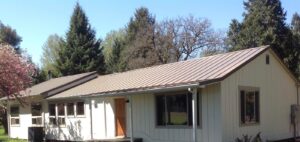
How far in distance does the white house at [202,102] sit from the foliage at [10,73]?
3.20m

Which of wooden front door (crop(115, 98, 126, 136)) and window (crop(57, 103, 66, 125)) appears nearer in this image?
wooden front door (crop(115, 98, 126, 136))

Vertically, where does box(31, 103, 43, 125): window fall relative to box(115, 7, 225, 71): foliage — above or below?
below

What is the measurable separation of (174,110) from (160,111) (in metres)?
0.88

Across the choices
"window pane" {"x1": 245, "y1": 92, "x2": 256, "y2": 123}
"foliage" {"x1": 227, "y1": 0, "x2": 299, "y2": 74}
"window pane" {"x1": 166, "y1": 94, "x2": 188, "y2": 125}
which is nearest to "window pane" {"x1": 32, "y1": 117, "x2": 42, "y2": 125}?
"window pane" {"x1": 166, "y1": 94, "x2": 188, "y2": 125}

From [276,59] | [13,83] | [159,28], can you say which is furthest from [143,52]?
[276,59]

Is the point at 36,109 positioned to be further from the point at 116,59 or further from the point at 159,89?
the point at 116,59

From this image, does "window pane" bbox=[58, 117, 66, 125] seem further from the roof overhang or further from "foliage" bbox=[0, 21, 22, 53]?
"foliage" bbox=[0, 21, 22, 53]

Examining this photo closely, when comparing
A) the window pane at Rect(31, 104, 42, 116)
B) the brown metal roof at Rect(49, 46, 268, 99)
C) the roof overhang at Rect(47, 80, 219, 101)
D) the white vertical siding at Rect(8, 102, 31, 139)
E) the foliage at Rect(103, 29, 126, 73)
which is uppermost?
the foliage at Rect(103, 29, 126, 73)

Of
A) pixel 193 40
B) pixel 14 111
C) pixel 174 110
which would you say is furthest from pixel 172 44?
pixel 174 110

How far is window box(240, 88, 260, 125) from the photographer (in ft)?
56.8

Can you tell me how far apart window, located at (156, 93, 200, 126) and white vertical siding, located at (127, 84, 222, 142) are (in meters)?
0.25

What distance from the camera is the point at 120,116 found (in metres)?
22.0

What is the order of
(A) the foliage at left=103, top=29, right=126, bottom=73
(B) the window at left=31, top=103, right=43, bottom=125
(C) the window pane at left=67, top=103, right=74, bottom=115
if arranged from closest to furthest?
(C) the window pane at left=67, top=103, right=74, bottom=115
(B) the window at left=31, top=103, right=43, bottom=125
(A) the foliage at left=103, top=29, right=126, bottom=73

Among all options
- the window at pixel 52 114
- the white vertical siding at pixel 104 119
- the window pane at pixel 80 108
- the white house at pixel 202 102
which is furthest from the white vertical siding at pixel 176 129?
the window at pixel 52 114
